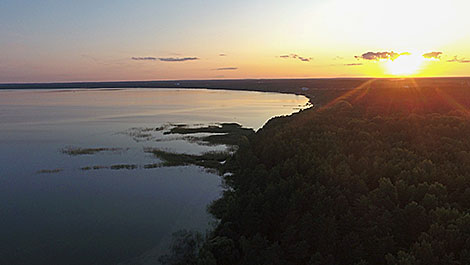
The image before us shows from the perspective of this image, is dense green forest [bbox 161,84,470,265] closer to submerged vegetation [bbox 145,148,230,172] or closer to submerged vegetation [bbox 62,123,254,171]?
submerged vegetation [bbox 145,148,230,172]


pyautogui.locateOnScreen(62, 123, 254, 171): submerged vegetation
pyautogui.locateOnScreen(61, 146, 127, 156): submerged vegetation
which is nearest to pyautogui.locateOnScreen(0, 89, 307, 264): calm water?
pyautogui.locateOnScreen(61, 146, 127, 156): submerged vegetation

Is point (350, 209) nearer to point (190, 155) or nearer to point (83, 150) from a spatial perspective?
point (190, 155)

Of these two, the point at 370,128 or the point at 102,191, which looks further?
the point at 370,128

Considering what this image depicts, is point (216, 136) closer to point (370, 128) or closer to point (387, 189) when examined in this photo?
point (370, 128)

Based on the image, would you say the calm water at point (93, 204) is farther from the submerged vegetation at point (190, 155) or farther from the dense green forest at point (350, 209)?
the dense green forest at point (350, 209)

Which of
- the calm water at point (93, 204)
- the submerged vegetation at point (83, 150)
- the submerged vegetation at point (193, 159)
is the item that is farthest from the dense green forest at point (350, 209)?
the submerged vegetation at point (83, 150)

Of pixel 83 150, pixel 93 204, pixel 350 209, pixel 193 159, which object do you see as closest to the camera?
pixel 350 209

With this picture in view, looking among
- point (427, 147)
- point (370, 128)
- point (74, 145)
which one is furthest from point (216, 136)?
point (427, 147)

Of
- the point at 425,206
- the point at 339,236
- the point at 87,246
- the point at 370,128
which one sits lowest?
the point at 87,246

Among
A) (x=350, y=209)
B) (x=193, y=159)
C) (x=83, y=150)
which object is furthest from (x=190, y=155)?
(x=350, y=209)
